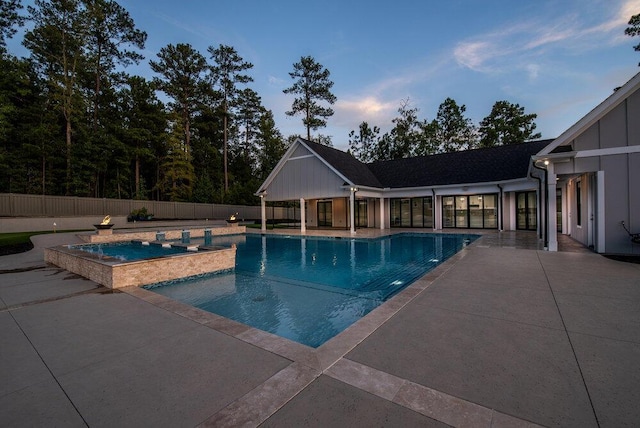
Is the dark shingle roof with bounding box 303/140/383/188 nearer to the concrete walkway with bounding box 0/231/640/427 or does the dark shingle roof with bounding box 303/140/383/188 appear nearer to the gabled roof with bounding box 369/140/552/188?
the gabled roof with bounding box 369/140/552/188

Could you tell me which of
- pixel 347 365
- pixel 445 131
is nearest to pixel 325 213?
pixel 445 131

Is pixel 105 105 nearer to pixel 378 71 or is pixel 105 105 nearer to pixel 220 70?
pixel 220 70

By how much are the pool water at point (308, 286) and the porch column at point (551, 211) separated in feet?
10.6

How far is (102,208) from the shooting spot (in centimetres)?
2094

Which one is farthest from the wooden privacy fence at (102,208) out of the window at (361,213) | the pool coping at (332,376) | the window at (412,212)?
the pool coping at (332,376)

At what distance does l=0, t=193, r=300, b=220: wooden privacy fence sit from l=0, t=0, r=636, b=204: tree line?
1760 mm

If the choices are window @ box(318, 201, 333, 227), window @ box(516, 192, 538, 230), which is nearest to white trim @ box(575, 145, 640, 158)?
window @ box(516, 192, 538, 230)

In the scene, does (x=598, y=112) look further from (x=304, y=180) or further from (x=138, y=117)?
(x=138, y=117)

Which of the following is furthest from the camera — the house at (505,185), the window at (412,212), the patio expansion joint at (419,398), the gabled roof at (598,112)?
the window at (412,212)

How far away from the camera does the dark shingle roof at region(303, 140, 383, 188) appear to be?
17.9m

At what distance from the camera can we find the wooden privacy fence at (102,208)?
1736cm

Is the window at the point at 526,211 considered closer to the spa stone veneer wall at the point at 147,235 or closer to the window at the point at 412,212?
the window at the point at 412,212

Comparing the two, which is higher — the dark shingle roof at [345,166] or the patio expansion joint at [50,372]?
the dark shingle roof at [345,166]

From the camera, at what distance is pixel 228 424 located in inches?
79.5
